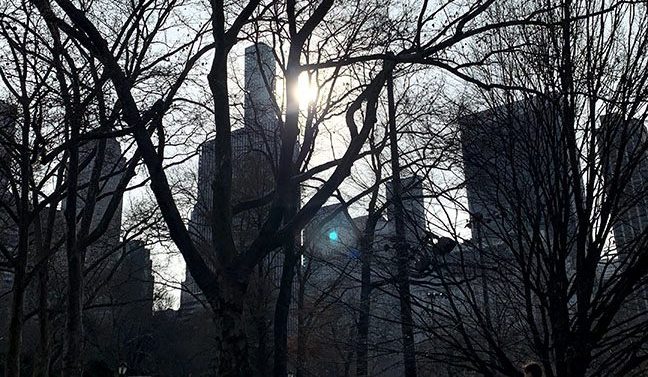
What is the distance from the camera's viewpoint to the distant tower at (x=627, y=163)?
4828mm

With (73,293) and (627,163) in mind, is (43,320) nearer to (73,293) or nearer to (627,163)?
(73,293)

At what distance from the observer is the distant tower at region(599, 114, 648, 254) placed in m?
4.83

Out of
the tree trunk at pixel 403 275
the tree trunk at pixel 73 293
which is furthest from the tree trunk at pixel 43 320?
the tree trunk at pixel 403 275

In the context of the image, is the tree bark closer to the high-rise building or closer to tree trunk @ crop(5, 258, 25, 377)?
the high-rise building

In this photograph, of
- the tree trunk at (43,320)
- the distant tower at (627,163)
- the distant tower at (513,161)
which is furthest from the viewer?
the tree trunk at (43,320)

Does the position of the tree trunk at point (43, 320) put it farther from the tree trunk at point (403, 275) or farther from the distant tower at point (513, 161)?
the distant tower at point (513, 161)

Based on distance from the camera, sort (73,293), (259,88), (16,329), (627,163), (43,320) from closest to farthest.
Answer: (627,163), (73,293), (16,329), (259,88), (43,320)

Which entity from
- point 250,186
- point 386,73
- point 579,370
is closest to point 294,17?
point 386,73

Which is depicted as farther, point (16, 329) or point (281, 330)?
point (16, 329)

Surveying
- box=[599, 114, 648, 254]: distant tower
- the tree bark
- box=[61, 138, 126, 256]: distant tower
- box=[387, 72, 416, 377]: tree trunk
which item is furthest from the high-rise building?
box=[599, 114, 648, 254]: distant tower

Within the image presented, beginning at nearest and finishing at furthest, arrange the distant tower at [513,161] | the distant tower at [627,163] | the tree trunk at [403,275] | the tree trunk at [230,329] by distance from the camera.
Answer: the distant tower at [627,163]
the distant tower at [513,161]
the tree trunk at [403,275]
the tree trunk at [230,329]

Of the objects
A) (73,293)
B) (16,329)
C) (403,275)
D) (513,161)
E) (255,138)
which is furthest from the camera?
(255,138)

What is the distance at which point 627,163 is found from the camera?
4.95 m

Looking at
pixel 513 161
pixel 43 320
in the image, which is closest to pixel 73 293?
pixel 43 320
